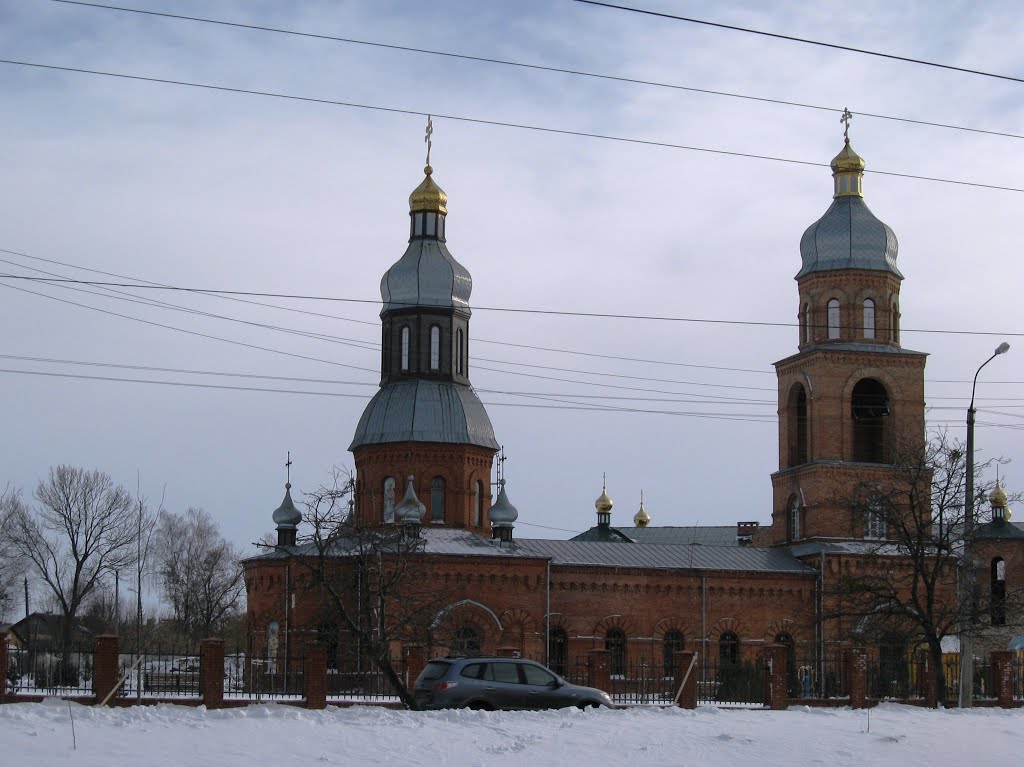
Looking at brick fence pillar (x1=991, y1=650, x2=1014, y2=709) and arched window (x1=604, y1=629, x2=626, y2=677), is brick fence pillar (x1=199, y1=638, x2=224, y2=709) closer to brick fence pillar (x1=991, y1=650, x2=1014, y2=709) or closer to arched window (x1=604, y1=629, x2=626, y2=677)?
brick fence pillar (x1=991, y1=650, x2=1014, y2=709)

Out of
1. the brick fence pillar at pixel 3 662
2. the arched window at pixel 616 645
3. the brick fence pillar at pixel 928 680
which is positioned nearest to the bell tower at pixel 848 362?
the arched window at pixel 616 645

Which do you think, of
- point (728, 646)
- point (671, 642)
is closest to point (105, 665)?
point (671, 642)

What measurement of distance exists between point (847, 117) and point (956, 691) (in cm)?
2032

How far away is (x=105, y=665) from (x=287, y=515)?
22.1 meters

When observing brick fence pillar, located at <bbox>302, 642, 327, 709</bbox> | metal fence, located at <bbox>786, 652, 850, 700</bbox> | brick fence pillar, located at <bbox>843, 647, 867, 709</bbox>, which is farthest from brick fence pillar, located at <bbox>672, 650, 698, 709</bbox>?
metal fence, located at <bbox>786, 652, 850, 700</bbox>

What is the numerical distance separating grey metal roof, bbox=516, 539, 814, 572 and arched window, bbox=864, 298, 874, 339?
7.35 meters

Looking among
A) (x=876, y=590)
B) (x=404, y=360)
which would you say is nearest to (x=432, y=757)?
(x=876, y=590)

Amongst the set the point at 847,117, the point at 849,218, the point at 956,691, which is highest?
the point at 847,117

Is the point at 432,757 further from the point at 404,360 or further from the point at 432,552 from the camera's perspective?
the point at 404,360

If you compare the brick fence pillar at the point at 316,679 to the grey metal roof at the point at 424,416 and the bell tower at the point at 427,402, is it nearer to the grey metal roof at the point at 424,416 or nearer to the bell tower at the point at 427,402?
the bell tower at the point at 427,402

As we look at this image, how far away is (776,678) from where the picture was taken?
28453 millimetres

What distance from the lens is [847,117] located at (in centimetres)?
4747

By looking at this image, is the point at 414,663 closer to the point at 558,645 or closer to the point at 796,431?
the point at 558,645

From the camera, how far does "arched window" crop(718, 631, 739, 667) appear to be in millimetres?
45688
